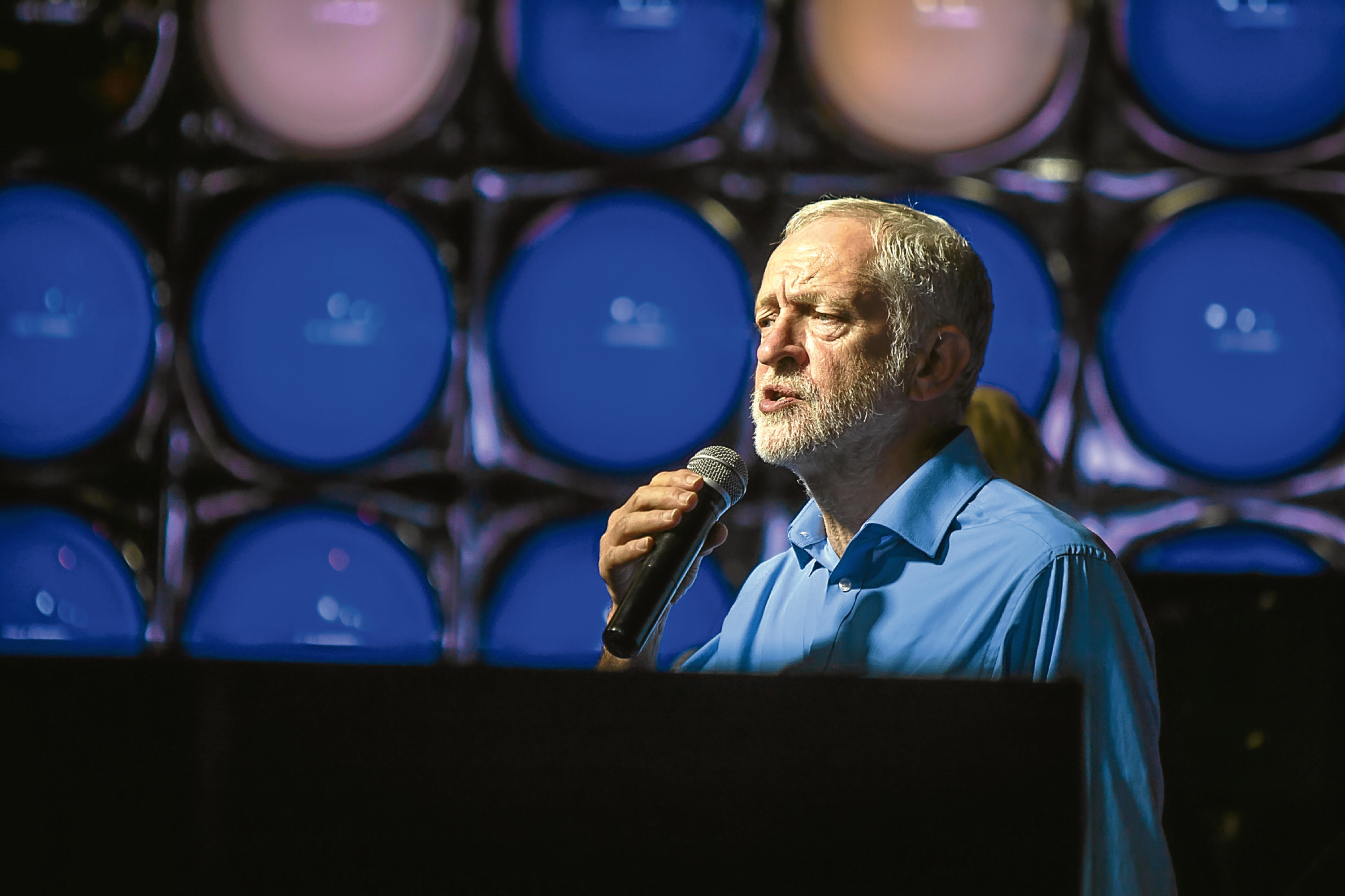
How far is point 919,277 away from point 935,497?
0.28 metres

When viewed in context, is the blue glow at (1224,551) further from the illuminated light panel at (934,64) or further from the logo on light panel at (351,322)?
the logo on light panel at (351,322)

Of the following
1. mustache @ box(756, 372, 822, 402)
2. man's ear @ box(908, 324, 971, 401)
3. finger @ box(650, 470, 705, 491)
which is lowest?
finger @ box(650, 470, 705, 491)

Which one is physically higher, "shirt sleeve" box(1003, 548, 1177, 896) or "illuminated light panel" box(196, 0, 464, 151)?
"illuminated light panel" box(196, 0, 464, 151)

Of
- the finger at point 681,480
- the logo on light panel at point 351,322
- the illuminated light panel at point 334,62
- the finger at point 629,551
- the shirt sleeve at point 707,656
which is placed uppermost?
the illuminated light panel at point 334,62

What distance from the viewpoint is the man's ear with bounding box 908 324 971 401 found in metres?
1.39

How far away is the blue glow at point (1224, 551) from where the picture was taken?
2.63 meters

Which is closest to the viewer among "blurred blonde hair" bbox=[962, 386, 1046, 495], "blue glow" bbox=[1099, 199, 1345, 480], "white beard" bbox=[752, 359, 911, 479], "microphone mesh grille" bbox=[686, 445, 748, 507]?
"microphone mesh grille" bbox=[686, 445, 748, 507]

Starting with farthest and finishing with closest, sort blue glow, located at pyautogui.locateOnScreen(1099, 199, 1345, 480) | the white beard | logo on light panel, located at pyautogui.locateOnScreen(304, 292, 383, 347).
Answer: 1. logo on light panel, located at pyautogui.locateOnScreen(304, 292, 383, 347)
2. blue glow, located at pyautogui.locateOnScreen(1099, 199, 1345, 480)
3. the white beard

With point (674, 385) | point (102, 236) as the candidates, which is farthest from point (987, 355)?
point (102, 236)

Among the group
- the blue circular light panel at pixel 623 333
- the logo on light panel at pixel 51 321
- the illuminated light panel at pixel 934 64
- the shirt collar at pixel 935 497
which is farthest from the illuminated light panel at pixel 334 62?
the shirt collar at pixel 935 497

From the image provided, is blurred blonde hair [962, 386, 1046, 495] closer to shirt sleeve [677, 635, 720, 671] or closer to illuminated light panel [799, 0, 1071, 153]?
shirt sleeve [677, 635, 720, 671]

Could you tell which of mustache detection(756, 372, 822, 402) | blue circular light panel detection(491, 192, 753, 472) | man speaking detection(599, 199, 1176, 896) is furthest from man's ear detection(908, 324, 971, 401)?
blue circular light panel detection(491, 192, 753, 472)

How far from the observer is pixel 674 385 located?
104 inches

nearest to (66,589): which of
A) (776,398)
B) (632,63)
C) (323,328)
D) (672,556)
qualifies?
(323,328)
